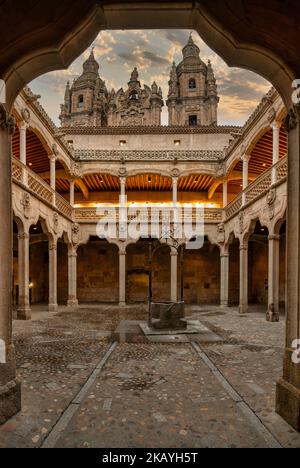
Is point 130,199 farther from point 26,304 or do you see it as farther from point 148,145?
point 26,304

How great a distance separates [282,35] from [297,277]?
9.98 feet

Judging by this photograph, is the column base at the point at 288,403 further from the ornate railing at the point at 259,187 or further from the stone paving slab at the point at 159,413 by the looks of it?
the ornate railing at the point at 259,187

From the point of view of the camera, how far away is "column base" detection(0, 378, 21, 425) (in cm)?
410

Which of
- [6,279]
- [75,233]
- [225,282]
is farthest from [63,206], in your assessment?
[6,279]

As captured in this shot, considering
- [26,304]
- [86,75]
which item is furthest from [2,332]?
[86,75]

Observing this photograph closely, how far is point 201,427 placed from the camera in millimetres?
4125

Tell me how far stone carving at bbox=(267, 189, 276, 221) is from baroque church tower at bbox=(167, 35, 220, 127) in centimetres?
2630

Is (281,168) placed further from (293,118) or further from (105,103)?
(105,103)

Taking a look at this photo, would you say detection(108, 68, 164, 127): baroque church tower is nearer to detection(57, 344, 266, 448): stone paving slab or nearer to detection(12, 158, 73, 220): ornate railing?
detection(12, 158, 73, 220): ornate railing

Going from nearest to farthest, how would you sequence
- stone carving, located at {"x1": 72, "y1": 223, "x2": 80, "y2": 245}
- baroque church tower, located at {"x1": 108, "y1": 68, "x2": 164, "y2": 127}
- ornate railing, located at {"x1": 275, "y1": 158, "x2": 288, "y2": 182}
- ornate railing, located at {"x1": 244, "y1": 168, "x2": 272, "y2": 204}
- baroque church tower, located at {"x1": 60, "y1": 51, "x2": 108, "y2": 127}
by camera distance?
ornate railing, located at {"x1": 275, "y1": 158, "x2": 288, "y2": 182}, ornate railing, located at {"x1": 244, "y1": 168, "x2": 272, "y2": 204}, stone carving, located at {"x1": 72, "y1": 223, "x2": 80, "y2": 245}, baroque church tower, located at {"x1": 108, "y1": 68, "x2": 164, "y2": 127}, baroque church tower, located at {"x1": 60, "y1": 51, "x2": 108, "y2": 127}

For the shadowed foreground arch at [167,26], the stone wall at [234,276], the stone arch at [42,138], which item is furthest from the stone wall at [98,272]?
the shadowed foreground arch at [167,26]

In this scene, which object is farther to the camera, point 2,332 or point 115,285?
point 115,285

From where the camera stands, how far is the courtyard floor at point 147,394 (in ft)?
12.6

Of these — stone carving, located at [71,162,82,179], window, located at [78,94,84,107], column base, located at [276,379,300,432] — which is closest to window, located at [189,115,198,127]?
window, located at [78,94,84,107]
